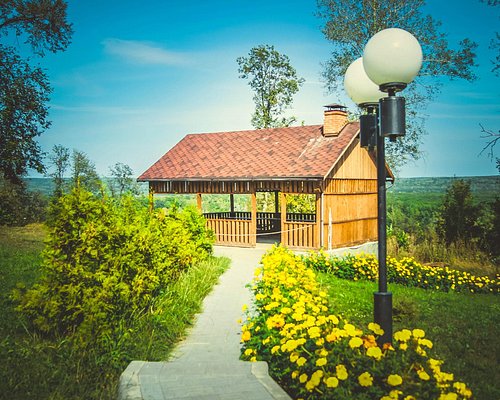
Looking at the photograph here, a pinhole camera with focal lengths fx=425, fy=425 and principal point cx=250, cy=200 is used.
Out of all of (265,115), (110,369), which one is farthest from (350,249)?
(265,115)

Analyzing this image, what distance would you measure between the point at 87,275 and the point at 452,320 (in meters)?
6.30

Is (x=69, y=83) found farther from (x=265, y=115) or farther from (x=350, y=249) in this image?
(x=350, y=249)

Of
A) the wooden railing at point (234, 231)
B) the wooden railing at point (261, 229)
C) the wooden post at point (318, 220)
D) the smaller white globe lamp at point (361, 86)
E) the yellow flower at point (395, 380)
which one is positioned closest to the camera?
the yellow flower at point (395, 380)

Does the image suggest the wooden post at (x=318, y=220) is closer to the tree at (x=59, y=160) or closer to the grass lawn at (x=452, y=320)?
the grass lawn at (x=452, y=320)

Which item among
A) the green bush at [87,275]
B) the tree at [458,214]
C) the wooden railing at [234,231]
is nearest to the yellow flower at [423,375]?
the green bush at [87,275]

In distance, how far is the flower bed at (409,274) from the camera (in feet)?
Answer: 35.1

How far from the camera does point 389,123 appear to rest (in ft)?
14.0

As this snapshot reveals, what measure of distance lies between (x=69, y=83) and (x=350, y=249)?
23774 millimetres

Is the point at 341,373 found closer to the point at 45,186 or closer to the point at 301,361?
the point at 301,361

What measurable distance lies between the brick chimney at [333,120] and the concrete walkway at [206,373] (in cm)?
1214

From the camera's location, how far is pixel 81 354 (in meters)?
5.42

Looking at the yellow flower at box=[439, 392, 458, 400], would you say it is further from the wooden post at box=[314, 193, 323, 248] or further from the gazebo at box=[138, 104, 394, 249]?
the wooden post at box=[314, 193, 323, 248]

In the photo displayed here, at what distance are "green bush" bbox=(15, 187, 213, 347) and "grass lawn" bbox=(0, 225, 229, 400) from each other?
26 cm

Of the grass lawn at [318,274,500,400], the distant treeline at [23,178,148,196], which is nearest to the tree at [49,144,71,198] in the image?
the distant treeline at [23,178,148,196]
